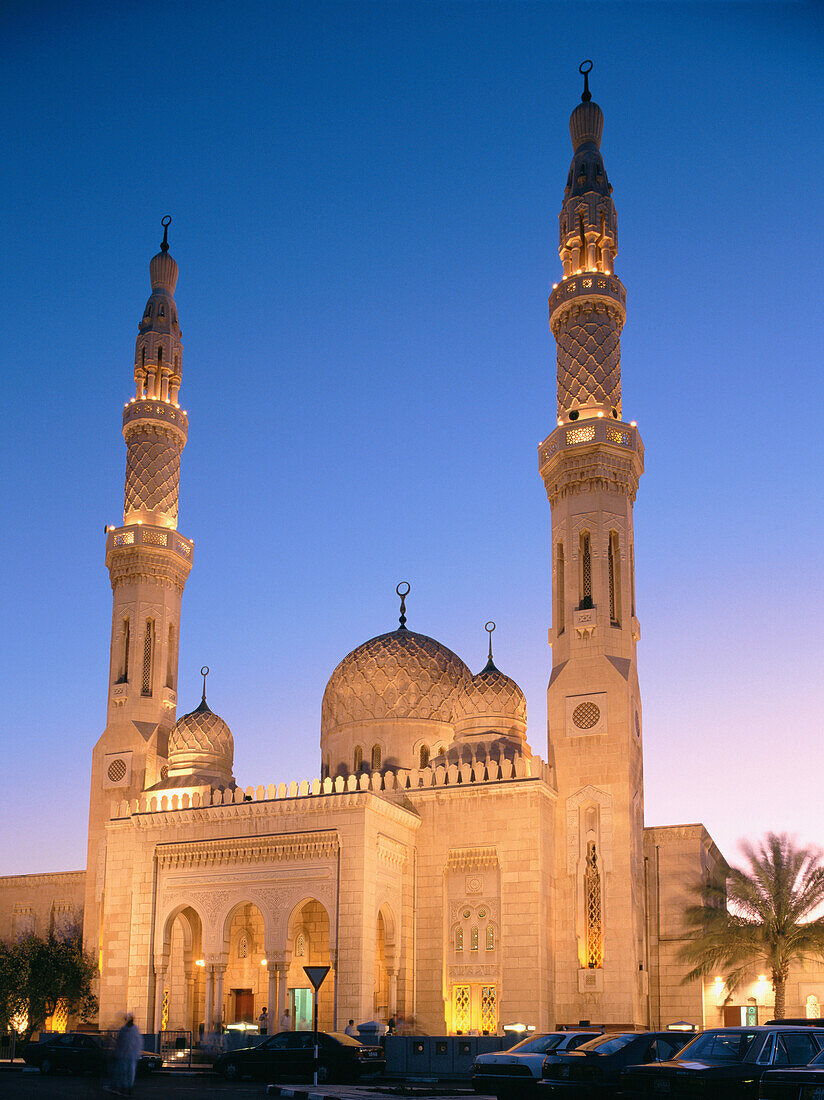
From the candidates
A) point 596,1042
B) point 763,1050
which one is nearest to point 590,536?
point 596,1042

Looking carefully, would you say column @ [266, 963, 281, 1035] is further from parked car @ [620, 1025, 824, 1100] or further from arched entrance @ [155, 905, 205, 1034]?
parked car @ [620, 1025, 824, 1100]

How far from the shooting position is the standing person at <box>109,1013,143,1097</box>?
1566cm

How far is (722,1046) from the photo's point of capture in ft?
41.9

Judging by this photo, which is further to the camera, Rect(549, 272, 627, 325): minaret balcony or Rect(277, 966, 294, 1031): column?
Rect(549, 272, 627, 325): minaret balcony

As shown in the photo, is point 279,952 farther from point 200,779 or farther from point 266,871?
point 200,779

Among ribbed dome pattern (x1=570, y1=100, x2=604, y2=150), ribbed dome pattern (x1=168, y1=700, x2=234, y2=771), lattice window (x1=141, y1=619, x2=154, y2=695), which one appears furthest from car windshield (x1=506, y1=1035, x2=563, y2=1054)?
ribbed dome pattern (x1=570, y1=100, x2=604, y2=150)

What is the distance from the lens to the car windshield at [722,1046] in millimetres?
12500

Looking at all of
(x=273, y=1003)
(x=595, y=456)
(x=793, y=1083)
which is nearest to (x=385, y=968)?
(x=273, y=1003)

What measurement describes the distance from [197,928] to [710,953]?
43.2 feet

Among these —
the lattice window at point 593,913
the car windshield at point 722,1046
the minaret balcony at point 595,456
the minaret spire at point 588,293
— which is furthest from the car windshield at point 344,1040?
the minaret spire at point 588,293

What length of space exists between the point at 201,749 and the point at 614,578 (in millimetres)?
12575

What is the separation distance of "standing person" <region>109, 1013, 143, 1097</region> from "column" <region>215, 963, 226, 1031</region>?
12.0m

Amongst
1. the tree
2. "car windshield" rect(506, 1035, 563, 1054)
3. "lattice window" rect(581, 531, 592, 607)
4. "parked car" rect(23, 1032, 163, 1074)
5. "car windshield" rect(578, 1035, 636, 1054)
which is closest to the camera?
"car windshield" rect(578, 1035, 636, 1054)

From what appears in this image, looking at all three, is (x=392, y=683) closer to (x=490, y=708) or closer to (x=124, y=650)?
(x=490, y=708)
